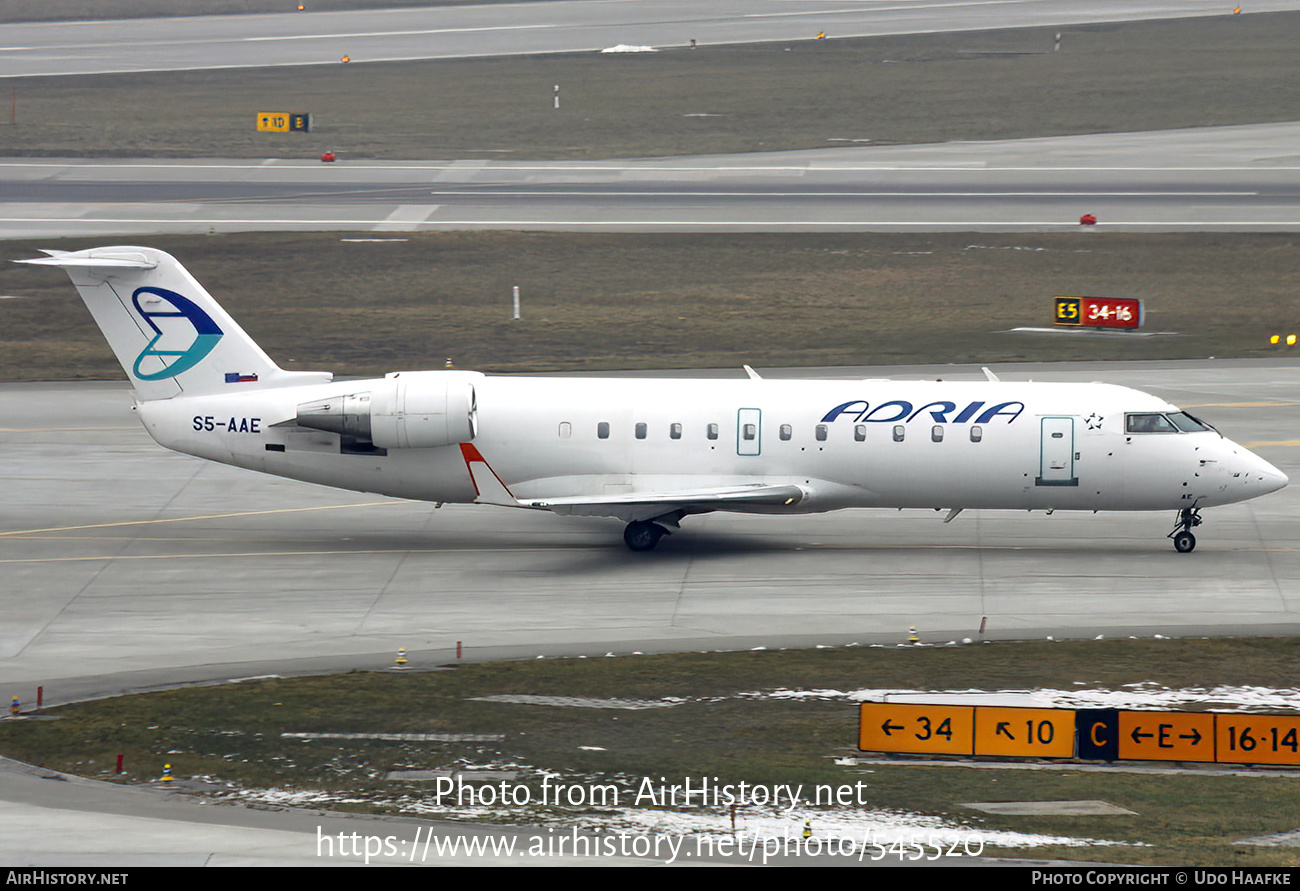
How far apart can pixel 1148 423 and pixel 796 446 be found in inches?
314

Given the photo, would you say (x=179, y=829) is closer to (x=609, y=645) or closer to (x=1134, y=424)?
(x=609, y=645)

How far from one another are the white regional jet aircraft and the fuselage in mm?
43

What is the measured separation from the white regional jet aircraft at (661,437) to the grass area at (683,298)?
15670mm

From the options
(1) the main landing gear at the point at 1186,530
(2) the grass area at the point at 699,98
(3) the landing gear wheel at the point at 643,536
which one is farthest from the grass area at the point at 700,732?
(2) the grass area at the point at 699,98

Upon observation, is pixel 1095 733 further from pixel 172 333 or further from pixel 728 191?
pixel 728 191

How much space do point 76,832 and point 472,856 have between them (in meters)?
5.52

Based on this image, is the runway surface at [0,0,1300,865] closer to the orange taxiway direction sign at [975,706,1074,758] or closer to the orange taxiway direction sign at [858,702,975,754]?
the orange taxiway direction sign at [858,702,975,754]

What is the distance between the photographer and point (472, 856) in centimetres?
2125

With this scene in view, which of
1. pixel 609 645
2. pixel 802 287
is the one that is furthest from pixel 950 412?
A: pixel 802 287

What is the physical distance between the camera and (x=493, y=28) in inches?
5497

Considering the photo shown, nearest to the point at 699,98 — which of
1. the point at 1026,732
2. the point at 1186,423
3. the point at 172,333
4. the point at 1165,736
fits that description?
the point at 172,333

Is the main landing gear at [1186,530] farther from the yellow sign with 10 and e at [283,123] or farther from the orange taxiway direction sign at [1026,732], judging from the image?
the yellow sign with 10 and e at [283,123]

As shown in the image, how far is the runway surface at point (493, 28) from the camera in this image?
419ft

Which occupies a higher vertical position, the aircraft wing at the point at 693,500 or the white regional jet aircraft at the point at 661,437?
the white regional jet aircraft at the point at 661,437
